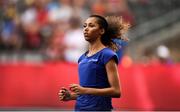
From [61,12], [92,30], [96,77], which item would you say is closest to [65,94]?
[96,77]

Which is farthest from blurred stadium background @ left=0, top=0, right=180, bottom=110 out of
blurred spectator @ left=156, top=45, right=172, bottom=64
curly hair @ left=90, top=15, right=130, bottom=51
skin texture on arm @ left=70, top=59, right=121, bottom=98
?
skin texture on arm @ left=70, top=59, right=121, bottom=98

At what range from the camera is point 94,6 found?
16.8 m

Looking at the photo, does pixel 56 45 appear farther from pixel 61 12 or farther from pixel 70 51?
pixel 61 12

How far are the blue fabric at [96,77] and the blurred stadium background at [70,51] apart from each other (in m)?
6.45

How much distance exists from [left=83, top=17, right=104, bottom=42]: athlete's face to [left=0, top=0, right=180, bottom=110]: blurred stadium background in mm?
6459

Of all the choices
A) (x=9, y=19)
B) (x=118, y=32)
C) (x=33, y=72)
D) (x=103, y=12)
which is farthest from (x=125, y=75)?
(x=118, y=32)

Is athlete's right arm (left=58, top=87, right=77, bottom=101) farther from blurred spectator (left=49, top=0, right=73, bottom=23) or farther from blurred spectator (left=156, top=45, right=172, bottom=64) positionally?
blurred spectator (left=49, top=0, right=73, bottom=23)

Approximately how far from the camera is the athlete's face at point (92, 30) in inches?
260

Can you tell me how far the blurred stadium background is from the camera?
13344 mm


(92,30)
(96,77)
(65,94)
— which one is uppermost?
(92,30)

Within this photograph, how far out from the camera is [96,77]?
6531 millimetres

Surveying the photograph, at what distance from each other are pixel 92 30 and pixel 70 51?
343 inches

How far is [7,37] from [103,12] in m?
2.48

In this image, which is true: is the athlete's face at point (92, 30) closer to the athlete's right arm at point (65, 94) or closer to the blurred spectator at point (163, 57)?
the athlete's right arm at point (65, 94)
